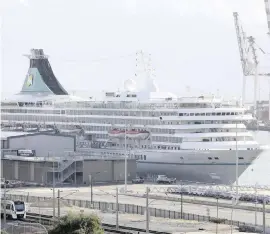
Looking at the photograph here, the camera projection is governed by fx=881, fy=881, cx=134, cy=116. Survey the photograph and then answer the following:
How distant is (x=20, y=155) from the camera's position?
50.0m

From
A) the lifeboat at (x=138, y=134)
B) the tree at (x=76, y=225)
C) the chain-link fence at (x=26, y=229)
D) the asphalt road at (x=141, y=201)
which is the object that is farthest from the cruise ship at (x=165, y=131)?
the tree at (x=76, y=225)

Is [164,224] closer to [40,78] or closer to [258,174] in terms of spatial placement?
[258,174]

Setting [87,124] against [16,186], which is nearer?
[16,186]

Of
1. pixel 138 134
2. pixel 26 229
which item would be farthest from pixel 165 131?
pixel 26 229

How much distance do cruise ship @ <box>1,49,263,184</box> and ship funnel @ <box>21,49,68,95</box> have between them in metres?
9.06

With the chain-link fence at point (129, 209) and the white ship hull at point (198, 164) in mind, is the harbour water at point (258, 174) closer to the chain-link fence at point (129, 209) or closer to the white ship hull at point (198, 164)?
the white ship hull at point (198, 164)

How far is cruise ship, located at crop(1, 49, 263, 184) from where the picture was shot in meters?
49.5

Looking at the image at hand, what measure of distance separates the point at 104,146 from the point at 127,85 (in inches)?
299

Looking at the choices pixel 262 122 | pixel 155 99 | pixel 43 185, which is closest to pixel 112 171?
pixel 43 185

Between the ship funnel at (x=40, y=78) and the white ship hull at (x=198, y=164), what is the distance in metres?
19.2

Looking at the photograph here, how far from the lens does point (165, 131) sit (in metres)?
51.2

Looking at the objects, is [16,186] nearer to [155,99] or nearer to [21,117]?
[155,99]

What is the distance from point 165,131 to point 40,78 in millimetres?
20004

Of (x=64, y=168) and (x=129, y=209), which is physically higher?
(x=64, y=168)
